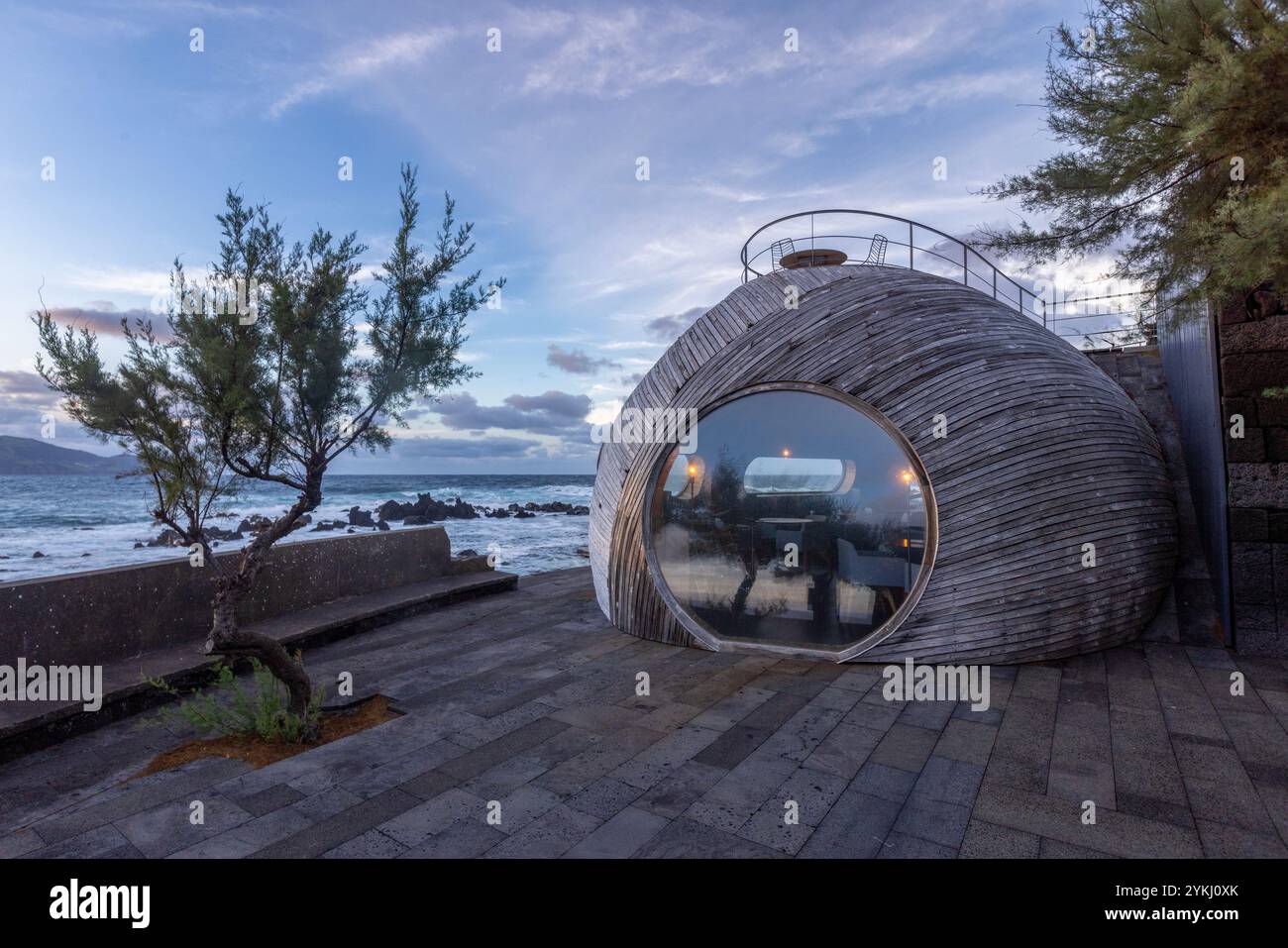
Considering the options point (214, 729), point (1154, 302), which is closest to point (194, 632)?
point (214, 729)

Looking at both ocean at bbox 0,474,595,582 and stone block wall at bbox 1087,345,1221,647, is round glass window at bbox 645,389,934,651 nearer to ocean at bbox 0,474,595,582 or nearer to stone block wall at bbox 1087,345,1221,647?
stone block wall at bbox 1087,345,1221,647

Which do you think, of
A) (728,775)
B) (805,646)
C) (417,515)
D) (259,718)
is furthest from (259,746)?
(417,515)

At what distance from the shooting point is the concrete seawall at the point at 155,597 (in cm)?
598

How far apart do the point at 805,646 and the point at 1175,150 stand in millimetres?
6239

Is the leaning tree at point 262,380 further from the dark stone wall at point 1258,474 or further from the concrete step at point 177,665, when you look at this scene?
the dark stone wall at point 1258,474

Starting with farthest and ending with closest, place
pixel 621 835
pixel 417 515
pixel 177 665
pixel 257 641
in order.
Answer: pixel 417 515
pixel 177 665
pixel 257 641
pixel 621 835

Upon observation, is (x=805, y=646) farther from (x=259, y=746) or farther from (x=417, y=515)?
(x=417, y=515)

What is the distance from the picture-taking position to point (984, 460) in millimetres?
6730

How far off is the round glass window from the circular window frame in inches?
1.0

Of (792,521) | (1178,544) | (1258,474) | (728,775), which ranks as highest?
(1258,474)

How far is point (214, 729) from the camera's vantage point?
5391 millimetres

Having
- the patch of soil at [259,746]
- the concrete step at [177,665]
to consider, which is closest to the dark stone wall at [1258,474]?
the patch of soil at [259,746]

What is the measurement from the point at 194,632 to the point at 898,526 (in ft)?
28.8

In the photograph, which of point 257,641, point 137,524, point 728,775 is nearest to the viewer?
point 728,775
